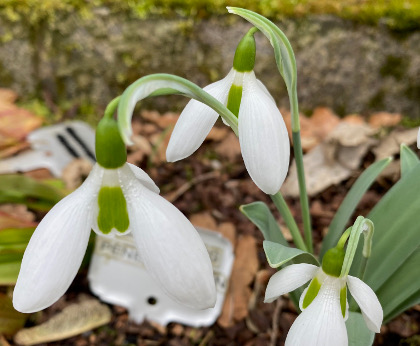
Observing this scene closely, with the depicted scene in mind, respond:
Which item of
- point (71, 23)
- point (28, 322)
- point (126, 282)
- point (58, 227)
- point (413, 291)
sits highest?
point (58, 227)

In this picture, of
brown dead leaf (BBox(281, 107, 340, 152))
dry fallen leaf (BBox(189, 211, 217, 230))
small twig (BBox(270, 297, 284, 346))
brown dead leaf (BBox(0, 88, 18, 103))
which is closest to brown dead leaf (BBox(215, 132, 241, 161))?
brown dead leaf (BBox(281, 107, 340, 152))

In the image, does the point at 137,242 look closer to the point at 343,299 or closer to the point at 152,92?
the point at 152,92

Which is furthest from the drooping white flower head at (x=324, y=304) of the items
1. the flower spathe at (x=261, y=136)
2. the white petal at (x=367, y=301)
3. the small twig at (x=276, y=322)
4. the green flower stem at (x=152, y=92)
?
the small twig at (x=276, y=322)

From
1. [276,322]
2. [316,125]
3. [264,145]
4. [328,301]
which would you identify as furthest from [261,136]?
[316,125]

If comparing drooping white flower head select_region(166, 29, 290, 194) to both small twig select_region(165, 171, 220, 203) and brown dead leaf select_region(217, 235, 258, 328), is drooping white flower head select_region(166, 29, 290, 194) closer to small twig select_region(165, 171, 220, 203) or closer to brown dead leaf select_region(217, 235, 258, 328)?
brown dead leaf select_region(217, 235, 258, 328)

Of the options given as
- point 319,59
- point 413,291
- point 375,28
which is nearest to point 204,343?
point 413,291

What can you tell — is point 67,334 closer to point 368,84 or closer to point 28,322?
point 28,322
